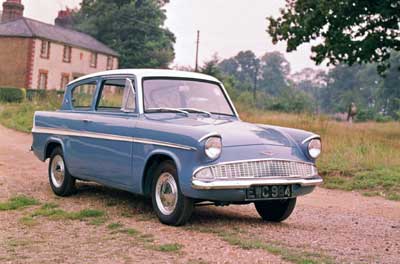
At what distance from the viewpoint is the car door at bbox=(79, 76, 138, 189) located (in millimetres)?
7039

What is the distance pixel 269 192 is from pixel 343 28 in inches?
760

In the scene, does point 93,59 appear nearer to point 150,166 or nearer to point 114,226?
point 150,166

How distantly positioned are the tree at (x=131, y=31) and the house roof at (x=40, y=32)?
8412 mm

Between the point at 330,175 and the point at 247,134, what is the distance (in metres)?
5.99

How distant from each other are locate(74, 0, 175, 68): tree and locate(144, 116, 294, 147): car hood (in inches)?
2240

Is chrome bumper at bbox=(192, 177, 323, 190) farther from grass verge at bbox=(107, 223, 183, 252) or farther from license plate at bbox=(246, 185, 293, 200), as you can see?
grass verge at bbox=(107, 223, 183, 252)

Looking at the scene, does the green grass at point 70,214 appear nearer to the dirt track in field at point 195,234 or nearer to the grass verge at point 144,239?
the dirt track in field at point 195,234

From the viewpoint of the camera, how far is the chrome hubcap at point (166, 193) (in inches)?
252

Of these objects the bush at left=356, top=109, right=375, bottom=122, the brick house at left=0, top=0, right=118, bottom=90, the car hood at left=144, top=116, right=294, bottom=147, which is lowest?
the car hood at left=144, top=116, right=294, bottom=147

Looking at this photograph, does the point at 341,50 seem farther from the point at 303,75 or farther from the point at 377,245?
the point at 303,75

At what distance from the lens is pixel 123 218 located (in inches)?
273

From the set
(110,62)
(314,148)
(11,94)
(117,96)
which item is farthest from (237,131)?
(110,62)

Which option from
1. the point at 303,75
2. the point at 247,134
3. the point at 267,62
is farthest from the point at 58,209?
the point at 303,75

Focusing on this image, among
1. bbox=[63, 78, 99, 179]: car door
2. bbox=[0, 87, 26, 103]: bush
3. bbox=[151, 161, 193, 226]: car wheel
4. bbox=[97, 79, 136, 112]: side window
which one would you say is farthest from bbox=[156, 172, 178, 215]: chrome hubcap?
bbox=[0, 87, 26, 103]: bush
